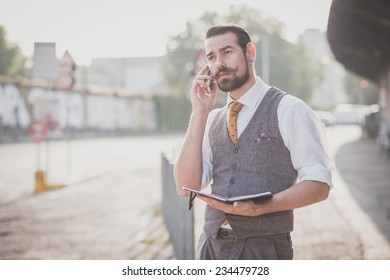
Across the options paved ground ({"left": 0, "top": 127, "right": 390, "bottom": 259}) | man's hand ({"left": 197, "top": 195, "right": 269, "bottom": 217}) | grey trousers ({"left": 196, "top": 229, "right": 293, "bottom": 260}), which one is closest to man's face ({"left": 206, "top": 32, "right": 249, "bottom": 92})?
man's hand ({"left": 197, "top": 195, "right": 269, "bottom": 217})

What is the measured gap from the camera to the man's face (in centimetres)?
222

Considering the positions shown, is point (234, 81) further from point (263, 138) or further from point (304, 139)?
point (304, 139)

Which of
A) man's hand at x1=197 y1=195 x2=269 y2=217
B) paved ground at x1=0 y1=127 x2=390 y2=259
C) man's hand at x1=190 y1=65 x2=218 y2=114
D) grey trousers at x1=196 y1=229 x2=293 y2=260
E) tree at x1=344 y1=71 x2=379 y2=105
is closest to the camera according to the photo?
man's hand at x1=197 y1=195 x2=269 y2=217

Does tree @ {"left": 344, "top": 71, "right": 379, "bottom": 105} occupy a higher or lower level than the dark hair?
higher

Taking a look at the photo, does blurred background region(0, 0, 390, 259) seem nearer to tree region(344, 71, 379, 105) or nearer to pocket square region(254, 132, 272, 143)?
pocket square region(254, 132, 272, 143)

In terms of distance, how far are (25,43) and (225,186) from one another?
211 cm

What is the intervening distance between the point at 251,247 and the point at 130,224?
4114 millimetres

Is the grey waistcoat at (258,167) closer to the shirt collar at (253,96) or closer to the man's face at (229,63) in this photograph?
the shirt collar at (253,96)

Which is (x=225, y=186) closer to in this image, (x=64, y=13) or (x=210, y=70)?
(x=210, y=70)

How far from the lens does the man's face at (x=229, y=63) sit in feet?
7.28

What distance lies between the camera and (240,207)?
2025 millimetres

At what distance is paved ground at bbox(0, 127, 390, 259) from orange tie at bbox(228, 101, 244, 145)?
106 inches

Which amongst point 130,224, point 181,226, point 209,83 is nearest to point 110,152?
point 130,224
